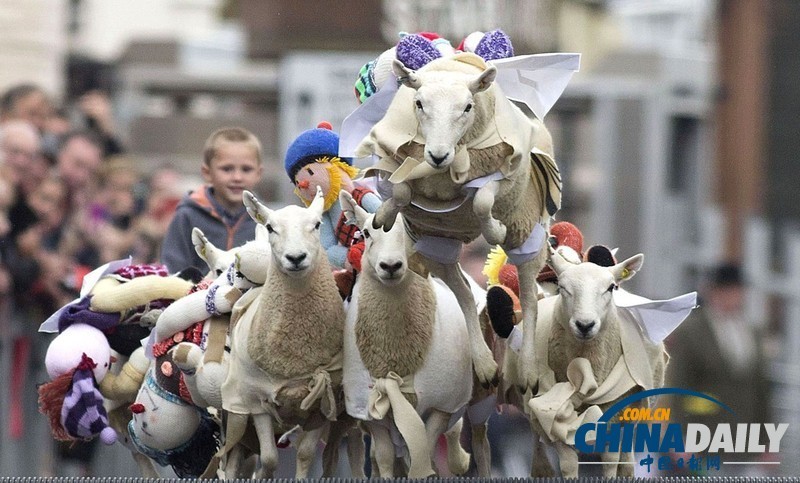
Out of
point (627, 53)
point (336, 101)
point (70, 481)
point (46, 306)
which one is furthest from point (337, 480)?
point (627, 53)

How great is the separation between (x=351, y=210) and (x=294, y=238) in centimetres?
39

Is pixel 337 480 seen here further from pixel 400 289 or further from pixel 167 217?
pixel 167 217

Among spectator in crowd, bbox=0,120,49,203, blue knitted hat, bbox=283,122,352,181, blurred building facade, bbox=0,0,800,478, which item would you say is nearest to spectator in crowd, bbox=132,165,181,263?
spectator in crowd, bbox=0,120,49,203

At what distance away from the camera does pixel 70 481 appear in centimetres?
673

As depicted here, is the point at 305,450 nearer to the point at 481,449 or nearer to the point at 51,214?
the point at 481,449

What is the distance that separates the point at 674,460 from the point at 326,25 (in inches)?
591

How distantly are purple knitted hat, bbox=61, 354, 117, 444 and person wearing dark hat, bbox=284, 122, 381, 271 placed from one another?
1089 millimetres

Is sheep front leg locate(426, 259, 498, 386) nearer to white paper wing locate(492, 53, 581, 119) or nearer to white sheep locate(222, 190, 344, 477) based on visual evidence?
white sheep locate(222, 190, 344, 477)

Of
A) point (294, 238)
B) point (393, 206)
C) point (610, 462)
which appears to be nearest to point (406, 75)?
point (393, 206)

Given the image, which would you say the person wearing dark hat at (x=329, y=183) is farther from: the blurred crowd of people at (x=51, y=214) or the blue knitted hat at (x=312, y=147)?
the blurred crowd of people at (x=51, y=214)

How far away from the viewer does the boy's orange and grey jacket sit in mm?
8469

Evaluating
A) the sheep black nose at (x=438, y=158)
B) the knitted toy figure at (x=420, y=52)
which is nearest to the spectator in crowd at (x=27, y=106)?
the knitted toy figure at (x=420, y=52)

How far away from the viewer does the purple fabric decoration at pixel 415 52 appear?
663cm

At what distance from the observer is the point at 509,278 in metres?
7.32
